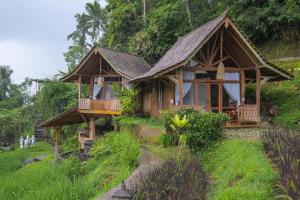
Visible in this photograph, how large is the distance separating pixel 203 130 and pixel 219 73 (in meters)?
5.29

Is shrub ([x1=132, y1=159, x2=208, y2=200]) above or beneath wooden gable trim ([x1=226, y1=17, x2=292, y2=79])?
beneath

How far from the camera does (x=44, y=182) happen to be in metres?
13.4

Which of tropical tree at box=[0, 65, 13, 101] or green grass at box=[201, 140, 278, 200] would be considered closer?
green grass at box=[201, 140, 278, 200]

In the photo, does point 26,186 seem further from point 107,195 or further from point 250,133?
point 250,133

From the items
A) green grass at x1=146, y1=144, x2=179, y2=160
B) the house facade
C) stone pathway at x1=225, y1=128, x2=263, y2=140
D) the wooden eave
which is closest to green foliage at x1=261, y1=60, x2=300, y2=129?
the house facade

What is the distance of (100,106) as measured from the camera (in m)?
21.3

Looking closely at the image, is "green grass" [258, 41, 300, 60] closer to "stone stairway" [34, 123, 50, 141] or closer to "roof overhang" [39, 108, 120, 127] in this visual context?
"roof overhang" [39, 108, 120, 127]

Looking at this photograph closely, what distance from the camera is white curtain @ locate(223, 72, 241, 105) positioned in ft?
57.5

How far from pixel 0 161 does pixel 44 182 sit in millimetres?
10461

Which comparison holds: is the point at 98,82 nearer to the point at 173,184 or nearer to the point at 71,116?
the point at 71,116

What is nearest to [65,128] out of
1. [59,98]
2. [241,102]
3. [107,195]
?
[59,98]

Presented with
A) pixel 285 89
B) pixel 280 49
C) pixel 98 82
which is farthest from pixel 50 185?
pixel 280 49

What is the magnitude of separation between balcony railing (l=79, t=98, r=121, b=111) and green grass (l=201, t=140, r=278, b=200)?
9.53m

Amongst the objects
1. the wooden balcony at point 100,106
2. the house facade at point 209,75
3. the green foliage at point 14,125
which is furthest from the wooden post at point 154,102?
the green foliage at point 14,125
